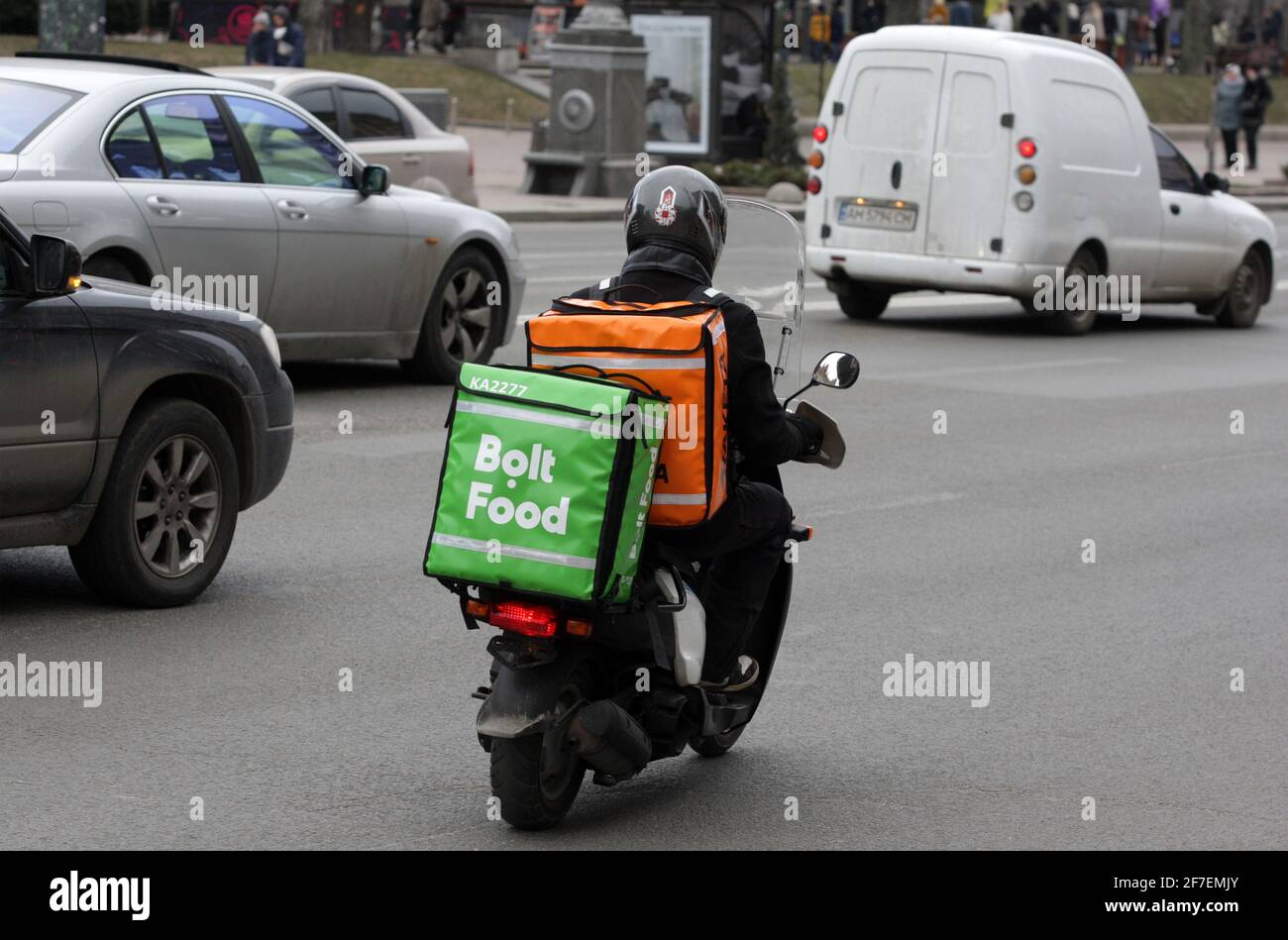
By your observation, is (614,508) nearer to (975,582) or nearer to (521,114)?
(975,582)

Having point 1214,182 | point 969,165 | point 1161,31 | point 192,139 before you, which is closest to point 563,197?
point 1214,182

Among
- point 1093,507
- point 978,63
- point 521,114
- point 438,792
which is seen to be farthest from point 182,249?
point 521,114

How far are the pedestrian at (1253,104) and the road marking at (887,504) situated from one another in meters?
32.2

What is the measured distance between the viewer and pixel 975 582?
8477mm

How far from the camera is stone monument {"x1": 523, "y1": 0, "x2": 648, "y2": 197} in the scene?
28.9 meters

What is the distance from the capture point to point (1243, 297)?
1922cm

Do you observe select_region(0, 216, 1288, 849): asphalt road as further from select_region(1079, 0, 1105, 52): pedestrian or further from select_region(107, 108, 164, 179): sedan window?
select_region(1079, 0, 1105, 52): pedestrian

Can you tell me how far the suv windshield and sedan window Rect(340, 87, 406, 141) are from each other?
24.3 feet

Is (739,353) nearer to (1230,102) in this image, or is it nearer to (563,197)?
(563,197)

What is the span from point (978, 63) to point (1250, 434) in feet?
17.0

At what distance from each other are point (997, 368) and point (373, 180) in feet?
16.4

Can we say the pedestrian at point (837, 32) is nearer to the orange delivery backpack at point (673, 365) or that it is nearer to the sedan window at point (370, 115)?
the sedan window at point (370, 115)

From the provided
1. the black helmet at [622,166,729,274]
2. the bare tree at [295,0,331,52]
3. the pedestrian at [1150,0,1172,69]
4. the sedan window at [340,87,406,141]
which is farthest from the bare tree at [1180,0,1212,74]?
the black helmet at [622,166,729,274]

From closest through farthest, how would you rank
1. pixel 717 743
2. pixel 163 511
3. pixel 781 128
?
pixel 717 743
pixel 163 511
pixel 781 128
